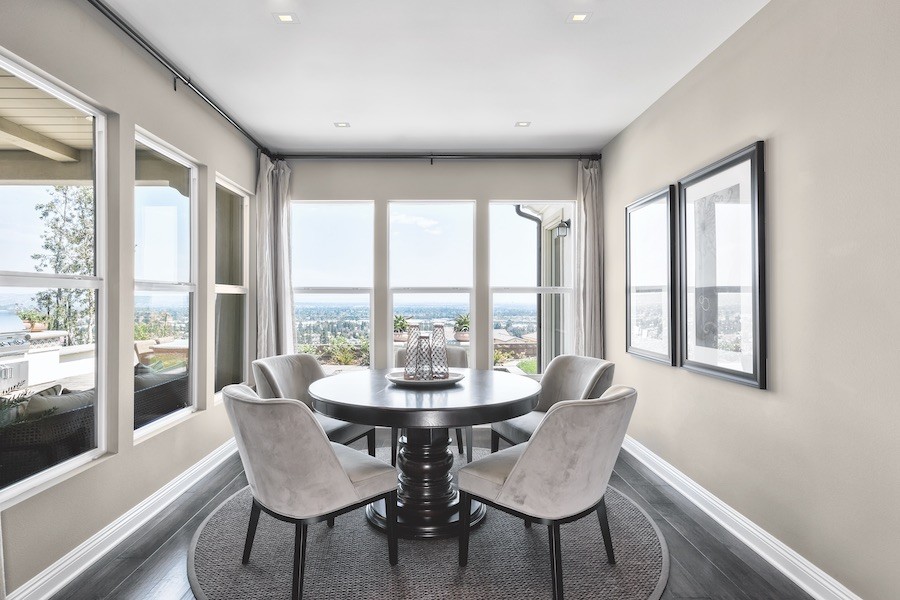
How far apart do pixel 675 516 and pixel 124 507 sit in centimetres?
300

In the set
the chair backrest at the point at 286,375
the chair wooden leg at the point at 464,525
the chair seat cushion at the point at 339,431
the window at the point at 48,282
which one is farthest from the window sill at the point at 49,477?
the chair wooden leg at the point at 464,525

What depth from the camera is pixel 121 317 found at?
260cm

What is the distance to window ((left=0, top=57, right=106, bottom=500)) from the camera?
2018 millimetres

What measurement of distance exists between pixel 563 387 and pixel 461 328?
1895 millimetres

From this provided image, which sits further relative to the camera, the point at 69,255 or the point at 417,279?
the point at 417,279

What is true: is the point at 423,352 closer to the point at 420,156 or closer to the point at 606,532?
the point at 606,532

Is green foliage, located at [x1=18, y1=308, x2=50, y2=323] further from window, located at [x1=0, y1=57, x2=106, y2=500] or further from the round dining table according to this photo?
the round dining table

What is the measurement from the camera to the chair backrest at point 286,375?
115 inches

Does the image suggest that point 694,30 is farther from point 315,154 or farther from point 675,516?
point 315,154

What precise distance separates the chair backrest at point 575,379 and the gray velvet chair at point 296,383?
44.9 inches

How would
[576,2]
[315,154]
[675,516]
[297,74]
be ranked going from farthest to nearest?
[315,154]
[297,74]
[675,516]
[576,2]

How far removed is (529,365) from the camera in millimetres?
5004

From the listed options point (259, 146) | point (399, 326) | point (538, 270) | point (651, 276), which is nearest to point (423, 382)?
point (651, 276)

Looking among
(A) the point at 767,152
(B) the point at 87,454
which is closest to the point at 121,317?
(B) the point at 87,454
